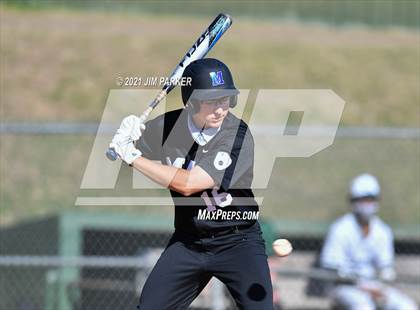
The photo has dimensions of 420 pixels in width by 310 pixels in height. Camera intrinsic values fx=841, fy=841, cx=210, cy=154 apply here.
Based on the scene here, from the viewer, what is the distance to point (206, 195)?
5.14m

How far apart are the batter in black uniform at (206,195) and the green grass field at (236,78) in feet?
14.6

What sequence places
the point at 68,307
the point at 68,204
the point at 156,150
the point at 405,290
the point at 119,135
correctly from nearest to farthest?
the point at 119,135
the point at 156,150
the point at 68,307
the point at 405,290
the point at 68,204

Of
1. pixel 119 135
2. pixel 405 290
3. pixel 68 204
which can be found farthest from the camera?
pixel 68 204

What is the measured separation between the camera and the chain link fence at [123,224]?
791 cm

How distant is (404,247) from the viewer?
8.95 m

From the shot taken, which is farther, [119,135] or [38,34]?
[38,34]

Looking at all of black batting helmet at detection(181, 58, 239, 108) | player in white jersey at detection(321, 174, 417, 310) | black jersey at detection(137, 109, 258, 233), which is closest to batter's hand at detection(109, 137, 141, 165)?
black jersey at detection(137, 109, 258, 233)

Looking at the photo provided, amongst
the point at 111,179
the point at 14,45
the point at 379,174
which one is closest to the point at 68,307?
the point at 111,179

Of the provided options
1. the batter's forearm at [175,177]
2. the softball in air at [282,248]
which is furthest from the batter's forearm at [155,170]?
the softball in air at [282,248]

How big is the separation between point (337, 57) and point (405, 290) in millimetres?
6201

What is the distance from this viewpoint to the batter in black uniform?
4.87 meters

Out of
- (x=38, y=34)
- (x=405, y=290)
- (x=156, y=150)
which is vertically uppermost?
(x=156, y=150)

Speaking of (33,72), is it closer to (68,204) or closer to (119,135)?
(68,204)

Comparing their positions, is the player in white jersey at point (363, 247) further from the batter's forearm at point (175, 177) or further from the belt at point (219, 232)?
the batter's forearm at point (175, 177)
